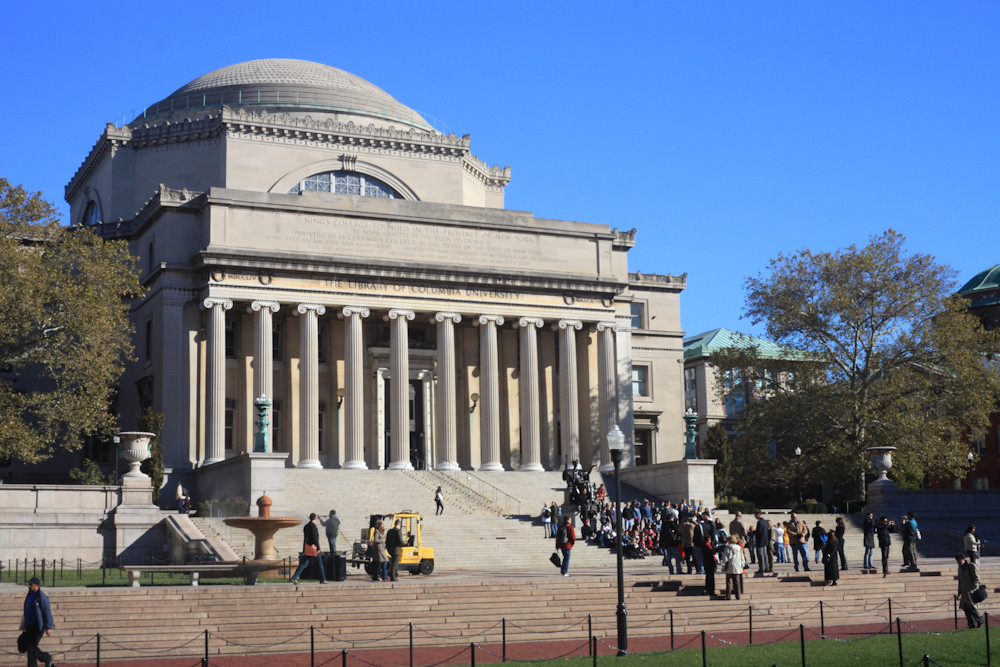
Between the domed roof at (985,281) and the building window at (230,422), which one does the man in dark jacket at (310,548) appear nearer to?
the building window at (230,422)

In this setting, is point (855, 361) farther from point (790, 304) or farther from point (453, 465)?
point (453, 465)

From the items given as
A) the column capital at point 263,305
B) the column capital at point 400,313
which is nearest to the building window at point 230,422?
the column capital at point 263,305

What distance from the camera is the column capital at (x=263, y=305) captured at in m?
56.4

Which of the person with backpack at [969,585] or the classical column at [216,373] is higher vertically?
the classical column at [216,373]

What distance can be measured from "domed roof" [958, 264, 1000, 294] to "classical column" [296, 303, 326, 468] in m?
60.0

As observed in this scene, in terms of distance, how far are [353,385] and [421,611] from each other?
30207 millimetres

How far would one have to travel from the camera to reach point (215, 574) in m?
31.1

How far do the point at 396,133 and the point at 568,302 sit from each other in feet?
45.9

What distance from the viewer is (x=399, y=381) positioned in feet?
193

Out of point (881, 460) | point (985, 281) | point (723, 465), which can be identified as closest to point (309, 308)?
point (723, 465)

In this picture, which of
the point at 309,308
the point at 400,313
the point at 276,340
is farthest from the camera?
the point at 276,340

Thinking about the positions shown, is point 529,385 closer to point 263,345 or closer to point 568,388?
point 568,388

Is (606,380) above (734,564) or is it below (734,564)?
above

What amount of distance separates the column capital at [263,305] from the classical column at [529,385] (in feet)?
38.7
